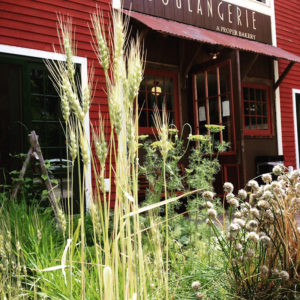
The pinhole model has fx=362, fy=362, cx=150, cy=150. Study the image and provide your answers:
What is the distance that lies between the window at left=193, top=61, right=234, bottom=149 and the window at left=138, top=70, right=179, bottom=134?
40 cm

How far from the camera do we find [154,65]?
6.25 metres

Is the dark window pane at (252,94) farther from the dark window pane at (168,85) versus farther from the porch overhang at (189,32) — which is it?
the dark window pane at (168,85)

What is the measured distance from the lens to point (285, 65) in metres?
8.05

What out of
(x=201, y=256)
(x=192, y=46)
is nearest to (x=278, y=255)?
(x=201, y=256)

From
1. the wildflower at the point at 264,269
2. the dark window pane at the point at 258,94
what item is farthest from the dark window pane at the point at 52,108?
the dark window pane at the point at 258,94

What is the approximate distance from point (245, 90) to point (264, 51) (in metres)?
1.01

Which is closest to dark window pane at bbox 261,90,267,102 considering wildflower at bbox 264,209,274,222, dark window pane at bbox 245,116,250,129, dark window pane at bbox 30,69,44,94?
dark window pane at bbox 245,116,250,129

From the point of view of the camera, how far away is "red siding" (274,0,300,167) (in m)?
7.96

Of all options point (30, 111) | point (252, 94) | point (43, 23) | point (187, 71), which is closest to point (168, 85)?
point (187, 71)

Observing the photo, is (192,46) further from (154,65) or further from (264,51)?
(264,51)

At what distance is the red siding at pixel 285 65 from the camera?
313 inches

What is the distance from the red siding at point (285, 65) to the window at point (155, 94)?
280 centimetres

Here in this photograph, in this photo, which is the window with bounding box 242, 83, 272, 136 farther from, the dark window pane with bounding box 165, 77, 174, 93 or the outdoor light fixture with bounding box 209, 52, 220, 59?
the dark window pane with bounding box 165, 77, 174, 93

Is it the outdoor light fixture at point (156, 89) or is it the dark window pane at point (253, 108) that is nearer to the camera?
the outdoor light fixture at point (156, 89)
